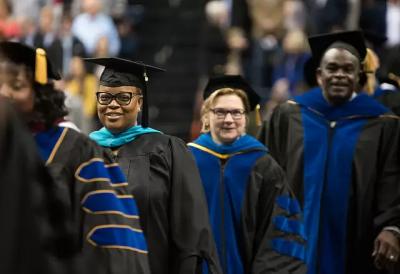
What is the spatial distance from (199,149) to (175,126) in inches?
425

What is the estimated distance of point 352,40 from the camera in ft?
32.8

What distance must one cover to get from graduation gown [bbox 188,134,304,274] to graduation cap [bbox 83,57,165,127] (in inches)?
35.0

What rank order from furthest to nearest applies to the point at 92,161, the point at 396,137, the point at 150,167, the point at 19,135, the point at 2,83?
the point at 396,137, the point at 150,167, the point at 92,161, the point at 2,83, the point at 19,135

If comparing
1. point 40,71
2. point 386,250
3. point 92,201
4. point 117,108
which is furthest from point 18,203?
point 386,250

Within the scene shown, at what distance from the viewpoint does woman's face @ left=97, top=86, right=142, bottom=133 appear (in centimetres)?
796

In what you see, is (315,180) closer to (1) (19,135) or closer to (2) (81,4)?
(1) (19,135)

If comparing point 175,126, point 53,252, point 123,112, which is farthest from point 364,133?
point 175,126

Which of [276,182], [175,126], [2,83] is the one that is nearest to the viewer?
[2,83]

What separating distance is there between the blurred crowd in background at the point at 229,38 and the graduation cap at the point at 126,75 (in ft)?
27.9

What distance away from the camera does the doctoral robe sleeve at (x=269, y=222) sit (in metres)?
8.60

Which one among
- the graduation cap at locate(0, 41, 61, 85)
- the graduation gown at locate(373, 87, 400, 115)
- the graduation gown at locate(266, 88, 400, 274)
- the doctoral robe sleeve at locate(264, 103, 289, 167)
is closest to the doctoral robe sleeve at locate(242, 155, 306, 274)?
the graduation gown at locate(266, 88, 400, 274)

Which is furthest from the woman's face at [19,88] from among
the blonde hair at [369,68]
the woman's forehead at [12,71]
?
the blonde hair at [369,68]

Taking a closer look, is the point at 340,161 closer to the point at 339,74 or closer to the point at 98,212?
the point at 339,74

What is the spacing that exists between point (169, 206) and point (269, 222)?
111cm
